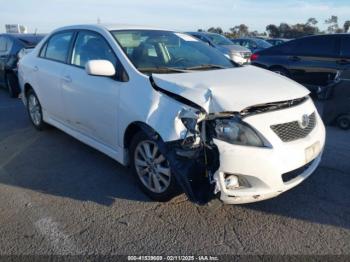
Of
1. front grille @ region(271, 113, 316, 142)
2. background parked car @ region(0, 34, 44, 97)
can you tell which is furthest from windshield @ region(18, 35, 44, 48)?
front grille @ region(271, 113, 316, 142)

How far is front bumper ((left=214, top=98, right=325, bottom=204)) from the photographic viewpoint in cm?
292

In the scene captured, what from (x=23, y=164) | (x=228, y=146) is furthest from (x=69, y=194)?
(x=228, y=146)

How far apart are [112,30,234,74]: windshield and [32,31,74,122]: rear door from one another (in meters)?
1.10

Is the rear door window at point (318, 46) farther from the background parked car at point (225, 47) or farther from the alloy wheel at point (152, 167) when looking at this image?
the alloy wheel at point (152, 167)

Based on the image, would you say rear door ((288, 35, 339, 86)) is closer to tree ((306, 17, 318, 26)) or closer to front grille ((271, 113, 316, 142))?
front grille ((271, 113, 316, 142))

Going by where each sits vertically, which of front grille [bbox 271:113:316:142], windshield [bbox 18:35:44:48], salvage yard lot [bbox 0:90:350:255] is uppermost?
windshield [bbox 18:35:44:48]

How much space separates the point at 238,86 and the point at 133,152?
4.05ft

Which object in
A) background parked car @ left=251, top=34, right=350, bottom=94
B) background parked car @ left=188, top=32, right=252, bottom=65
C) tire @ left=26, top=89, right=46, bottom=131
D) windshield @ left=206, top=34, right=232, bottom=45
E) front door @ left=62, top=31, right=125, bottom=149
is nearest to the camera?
front door @ left=62, top=31, right=125, bottom=149

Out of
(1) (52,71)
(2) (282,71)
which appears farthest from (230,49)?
(1) (52,71)

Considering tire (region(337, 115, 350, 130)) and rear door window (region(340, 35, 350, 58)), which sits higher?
rear door window (region(340, 35, 350, 58))

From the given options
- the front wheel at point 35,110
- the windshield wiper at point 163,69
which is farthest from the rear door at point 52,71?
the windshield wiper at point 163,69

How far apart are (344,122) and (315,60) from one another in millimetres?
2703

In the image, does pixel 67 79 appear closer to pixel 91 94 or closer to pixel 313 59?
pixel 91 94

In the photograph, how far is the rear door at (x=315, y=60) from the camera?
794cm
